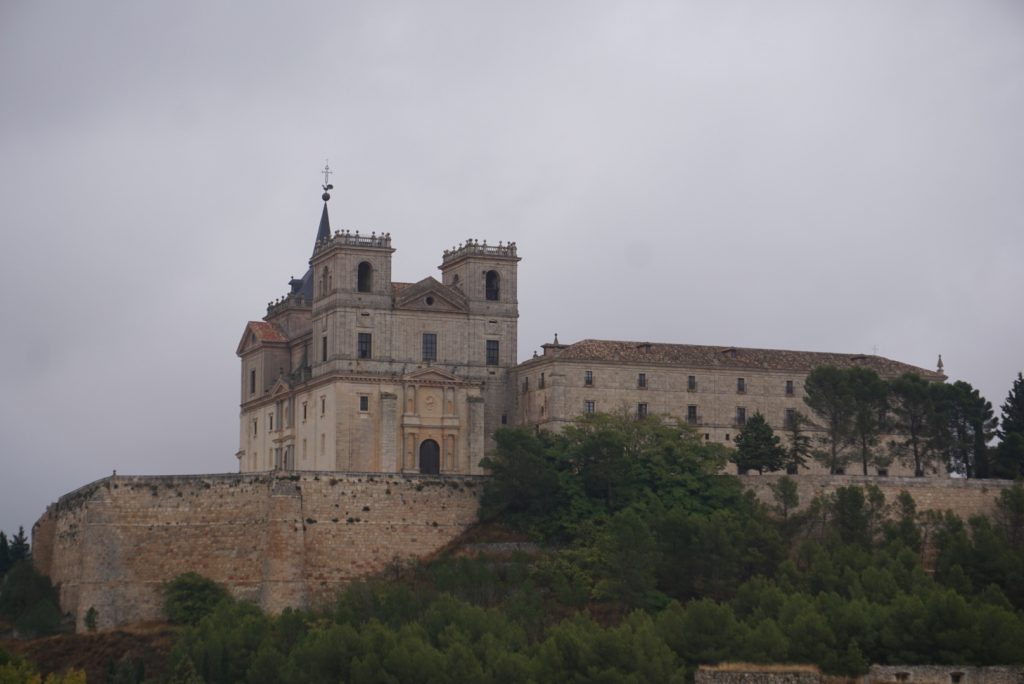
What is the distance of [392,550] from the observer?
281 ft

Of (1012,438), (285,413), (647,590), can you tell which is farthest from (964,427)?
(285,413)

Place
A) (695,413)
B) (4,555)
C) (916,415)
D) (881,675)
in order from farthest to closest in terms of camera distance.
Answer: (4,555), (695,413), (916,415), (881,675)

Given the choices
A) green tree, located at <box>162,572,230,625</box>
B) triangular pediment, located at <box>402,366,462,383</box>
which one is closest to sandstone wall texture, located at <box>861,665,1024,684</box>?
green tree, located at <box>162,572,230,625</box>

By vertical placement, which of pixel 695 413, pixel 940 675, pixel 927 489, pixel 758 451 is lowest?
pixel 940 675

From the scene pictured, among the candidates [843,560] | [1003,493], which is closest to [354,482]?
[843,560]

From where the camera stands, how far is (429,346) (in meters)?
93.3

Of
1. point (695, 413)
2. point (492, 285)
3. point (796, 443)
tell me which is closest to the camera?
point (796, 443)

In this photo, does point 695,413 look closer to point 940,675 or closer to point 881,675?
point 881,675

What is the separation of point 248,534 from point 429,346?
12726mm

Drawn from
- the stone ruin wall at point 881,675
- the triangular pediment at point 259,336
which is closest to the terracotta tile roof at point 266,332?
the triangular pediment at point 259,336

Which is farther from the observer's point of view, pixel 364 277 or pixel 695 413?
pixel 695 413

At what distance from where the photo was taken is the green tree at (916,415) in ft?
300

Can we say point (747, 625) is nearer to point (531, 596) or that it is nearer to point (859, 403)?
point (531, 596)

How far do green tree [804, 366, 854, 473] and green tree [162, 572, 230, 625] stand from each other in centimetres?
2513
